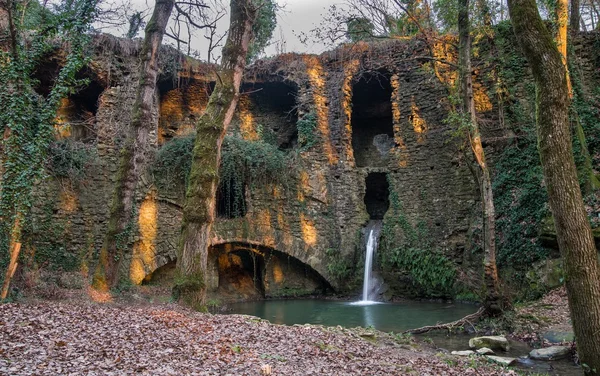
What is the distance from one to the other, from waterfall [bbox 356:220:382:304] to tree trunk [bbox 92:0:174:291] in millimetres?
6925

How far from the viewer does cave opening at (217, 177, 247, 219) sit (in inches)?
475

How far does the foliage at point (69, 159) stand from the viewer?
9.95 m

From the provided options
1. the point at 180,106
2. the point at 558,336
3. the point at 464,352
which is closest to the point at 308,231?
the point at 180,106

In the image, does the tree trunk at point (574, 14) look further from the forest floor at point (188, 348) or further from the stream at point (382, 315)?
the forest floor at point (188, 348)

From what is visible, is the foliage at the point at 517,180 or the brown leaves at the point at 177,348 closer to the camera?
the brown leaves at the point at 177,348

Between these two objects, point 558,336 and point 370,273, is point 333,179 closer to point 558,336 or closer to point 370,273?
point 370,273

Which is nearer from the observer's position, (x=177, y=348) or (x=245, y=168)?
(x=177, y=348)

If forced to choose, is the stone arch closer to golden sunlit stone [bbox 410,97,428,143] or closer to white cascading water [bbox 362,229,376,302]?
white cascading water [bbox 362,229,376,302]

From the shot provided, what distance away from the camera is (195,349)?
3.84m

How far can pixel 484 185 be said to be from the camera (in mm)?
7852

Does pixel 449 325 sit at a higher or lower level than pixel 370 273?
lower

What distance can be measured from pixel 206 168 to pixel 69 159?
5.99 meters

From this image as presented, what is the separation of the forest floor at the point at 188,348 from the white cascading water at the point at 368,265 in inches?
237

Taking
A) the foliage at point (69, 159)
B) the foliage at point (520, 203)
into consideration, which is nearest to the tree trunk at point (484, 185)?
the foliage at point (520, 203)
